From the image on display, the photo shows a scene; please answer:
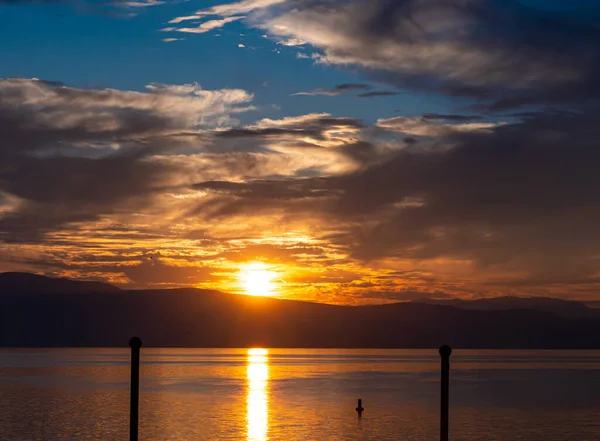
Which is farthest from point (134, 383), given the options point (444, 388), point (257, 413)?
point (257, 413)

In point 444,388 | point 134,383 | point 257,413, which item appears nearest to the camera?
point 444,388

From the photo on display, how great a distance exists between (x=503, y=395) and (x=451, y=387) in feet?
49.9

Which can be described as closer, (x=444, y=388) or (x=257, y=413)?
(x=444, y=388)

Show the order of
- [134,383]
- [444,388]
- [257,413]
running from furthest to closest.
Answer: [257,413], [134,383], [444,388]

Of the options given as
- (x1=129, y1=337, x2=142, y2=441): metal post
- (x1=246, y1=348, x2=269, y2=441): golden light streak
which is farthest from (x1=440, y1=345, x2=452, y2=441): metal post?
(x1=246, y1=348, x2=269, y2=441): golden light streak

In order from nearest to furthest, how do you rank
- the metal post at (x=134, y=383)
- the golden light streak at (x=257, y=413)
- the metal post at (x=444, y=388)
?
the metal post at (x=444, y=388) < the metal post at (x=134, y=383) < the golden light streak at (x=257, y=413)

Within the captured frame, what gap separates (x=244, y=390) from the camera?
105 meters

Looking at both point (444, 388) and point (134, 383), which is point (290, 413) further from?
point (444, 388)

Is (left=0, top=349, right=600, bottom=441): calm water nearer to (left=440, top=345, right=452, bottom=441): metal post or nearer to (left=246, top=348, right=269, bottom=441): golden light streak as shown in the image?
(left=246, top=348, right=269, bottom=441): golden light streak

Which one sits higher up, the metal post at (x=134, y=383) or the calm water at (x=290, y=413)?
the metal post at (x=134, y=383)

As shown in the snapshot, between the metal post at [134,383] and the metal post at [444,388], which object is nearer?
the metal post at [444,388]

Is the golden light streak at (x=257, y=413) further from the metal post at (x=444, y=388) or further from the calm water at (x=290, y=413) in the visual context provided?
the metal post at (x=444, y=388)

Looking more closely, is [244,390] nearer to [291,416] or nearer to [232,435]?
[291,416]

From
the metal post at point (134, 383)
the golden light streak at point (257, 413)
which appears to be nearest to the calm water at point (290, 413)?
the golden light streak at point (257, 413)
